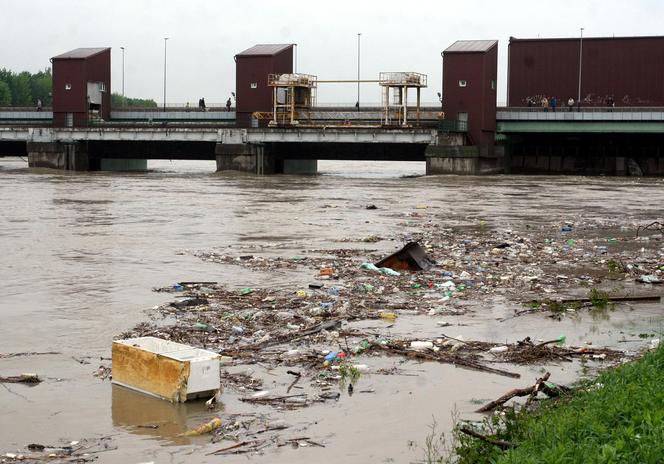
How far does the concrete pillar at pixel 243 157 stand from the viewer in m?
65.6

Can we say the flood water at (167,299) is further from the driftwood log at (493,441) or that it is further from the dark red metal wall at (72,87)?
the dark red metal wall at (72,87)

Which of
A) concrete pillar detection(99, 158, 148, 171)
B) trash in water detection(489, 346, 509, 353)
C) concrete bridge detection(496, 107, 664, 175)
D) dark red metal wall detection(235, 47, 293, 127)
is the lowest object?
concrete pillar detection(99, 158, 148, 171)

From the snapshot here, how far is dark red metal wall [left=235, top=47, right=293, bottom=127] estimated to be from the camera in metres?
69.8

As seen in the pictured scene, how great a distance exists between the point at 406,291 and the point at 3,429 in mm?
7399

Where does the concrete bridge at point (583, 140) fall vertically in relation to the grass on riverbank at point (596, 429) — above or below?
above

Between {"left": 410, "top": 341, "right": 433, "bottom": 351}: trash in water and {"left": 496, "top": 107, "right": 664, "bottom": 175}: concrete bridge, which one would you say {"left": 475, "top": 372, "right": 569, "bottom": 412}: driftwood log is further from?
{"left": 496, "top": 107, "right": 664, "bottom": 175}: concrete bridge

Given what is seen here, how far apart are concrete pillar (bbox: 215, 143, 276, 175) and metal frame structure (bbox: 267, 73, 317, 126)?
284 cm

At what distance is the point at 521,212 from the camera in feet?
104

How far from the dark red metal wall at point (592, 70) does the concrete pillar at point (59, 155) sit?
105 feet

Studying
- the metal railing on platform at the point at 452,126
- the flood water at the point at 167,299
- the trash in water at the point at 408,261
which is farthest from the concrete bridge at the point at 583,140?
the trash in water at the point at 408,261

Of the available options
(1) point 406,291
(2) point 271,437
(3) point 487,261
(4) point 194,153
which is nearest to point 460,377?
(2) point 271,437

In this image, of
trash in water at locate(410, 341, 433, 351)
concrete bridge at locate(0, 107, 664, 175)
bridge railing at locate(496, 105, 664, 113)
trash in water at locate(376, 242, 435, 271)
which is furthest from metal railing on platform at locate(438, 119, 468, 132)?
trash in water at locate(410, 341, 433, 351)

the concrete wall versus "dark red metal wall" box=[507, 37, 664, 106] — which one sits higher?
"dark red metal wall" box=[507, 37, 664, 106]

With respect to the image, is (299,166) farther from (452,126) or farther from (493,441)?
(493,441)
